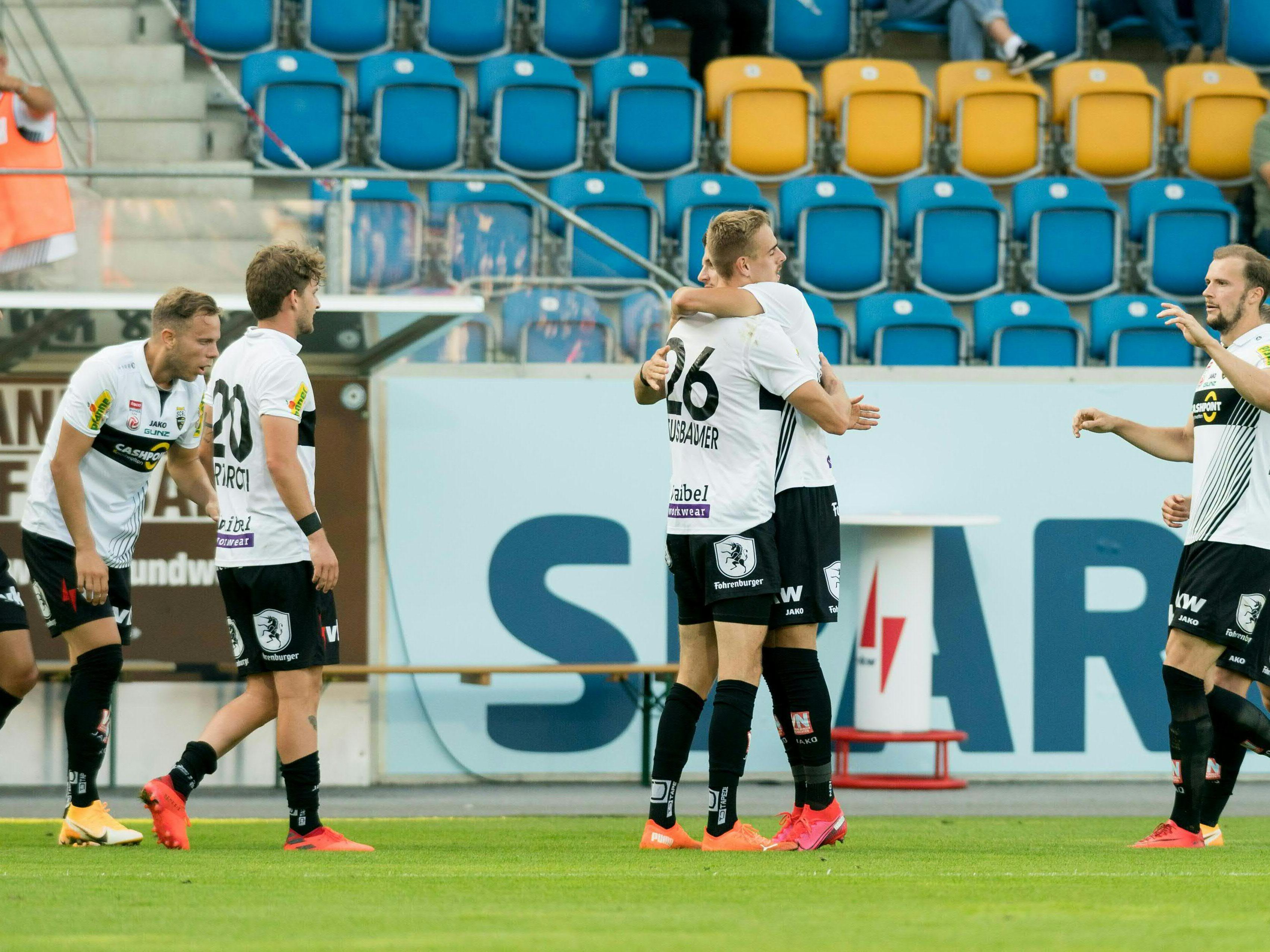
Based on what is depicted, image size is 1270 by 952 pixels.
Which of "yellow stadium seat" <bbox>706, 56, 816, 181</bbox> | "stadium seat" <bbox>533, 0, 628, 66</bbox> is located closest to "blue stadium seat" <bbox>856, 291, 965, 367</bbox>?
"yellow stadium seat" <bbox>706, 56, 816, 181</bbox>

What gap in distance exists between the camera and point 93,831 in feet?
18.7

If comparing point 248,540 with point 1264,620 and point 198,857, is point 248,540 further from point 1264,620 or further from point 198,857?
point 1264,620

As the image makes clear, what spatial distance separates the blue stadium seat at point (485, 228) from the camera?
8383 mm

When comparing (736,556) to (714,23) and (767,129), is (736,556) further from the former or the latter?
(714,23)

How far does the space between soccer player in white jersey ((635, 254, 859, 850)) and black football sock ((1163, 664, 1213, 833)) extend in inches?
57.3

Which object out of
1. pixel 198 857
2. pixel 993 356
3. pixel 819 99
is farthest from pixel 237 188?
pixel 819 99

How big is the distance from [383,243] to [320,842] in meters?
3.67

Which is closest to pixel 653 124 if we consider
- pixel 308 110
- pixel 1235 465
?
pixel 308 110

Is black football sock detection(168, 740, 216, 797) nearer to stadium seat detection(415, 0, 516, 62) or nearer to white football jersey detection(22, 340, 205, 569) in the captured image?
white football jersey detection(22, 340, 205, 569)

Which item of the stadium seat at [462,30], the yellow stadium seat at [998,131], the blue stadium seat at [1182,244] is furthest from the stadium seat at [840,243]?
the stadium seat at [462,30]

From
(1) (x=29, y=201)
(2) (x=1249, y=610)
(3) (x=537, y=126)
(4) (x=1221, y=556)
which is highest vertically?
(3) (x=537, y=126)

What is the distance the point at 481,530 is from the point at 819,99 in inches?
218

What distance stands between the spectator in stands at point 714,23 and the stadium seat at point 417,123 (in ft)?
6.29

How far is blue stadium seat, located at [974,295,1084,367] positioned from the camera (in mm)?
10742
